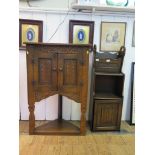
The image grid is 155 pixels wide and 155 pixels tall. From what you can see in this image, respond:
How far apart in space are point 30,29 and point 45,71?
75 cm

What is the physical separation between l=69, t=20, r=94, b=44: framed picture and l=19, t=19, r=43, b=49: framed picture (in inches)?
17.1

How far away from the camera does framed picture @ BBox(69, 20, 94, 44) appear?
293 cm

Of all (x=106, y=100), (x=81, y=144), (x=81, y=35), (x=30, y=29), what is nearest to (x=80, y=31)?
(x=81, y=35)

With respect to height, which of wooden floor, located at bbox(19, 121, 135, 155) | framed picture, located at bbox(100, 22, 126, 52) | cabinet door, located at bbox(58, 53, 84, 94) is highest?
framed picture, located at bbox(100, 22, 126, 52)

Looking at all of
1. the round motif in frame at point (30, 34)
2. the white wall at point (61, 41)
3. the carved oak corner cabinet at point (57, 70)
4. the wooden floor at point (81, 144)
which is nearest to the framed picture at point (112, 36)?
the white wall at point (61, 41)

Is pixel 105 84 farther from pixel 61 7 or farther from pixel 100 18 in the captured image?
pixel 61 7

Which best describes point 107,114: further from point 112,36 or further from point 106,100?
point 112,36

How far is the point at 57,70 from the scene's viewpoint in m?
2.54

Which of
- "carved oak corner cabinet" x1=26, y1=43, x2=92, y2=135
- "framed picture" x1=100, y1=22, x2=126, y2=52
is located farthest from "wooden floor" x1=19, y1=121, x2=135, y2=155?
"framed picture" x1=100, y1=22, x2=126, y2=52

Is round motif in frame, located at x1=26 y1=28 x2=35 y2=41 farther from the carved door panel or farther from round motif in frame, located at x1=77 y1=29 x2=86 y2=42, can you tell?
round motif in frame, located at x1=77 y1=29 x2=86 y2=42

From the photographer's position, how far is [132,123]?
10.1 feet
